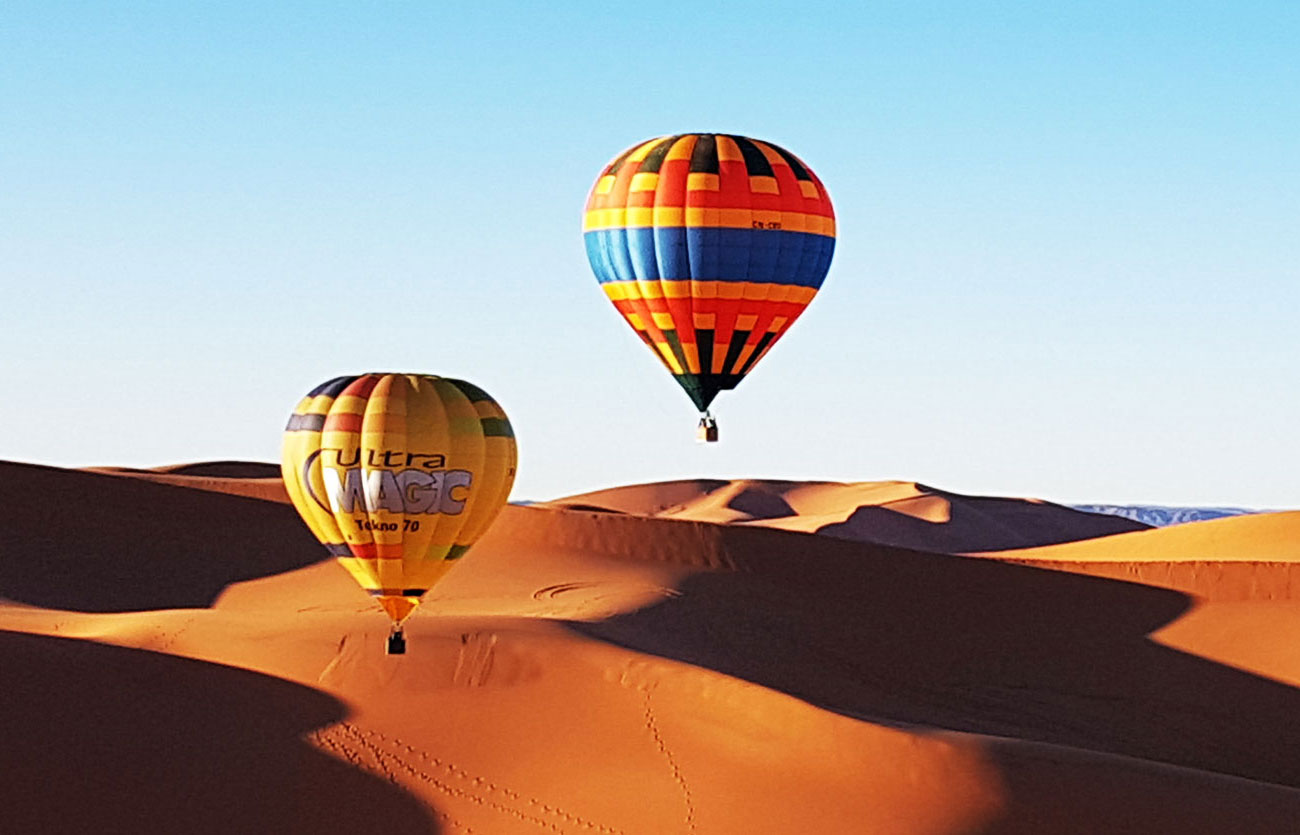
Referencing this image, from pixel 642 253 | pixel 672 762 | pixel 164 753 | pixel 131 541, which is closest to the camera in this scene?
pixel 164 753

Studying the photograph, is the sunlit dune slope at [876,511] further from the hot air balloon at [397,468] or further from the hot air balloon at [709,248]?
the hot air balloon at [397,468]

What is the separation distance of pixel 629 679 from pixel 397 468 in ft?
17.7

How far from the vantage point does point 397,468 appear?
26.7 meters

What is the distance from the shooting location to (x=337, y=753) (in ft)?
89.6

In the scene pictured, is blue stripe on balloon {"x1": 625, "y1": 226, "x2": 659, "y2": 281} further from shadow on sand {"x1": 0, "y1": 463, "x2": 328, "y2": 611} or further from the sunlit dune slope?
the sunlit dune slope

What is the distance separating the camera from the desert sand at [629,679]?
2584 cm

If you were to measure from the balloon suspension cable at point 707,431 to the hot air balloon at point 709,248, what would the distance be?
2 centimetres

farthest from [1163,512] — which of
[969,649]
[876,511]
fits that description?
[969,649]

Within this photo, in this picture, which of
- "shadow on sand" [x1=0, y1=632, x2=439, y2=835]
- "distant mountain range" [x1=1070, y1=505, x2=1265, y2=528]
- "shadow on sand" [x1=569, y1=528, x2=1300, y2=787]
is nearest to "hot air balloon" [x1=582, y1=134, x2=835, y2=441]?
"shadow on sand" [x1=569, y1=528, x2=1300, y2=787]

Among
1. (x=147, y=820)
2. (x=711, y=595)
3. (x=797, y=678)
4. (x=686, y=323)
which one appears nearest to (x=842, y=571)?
(x=711, y=595)

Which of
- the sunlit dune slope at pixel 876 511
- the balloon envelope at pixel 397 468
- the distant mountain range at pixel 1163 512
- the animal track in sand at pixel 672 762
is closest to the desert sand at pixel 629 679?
the animal track in sand at pixel 672 762

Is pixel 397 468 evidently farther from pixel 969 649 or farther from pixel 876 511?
pixel 876 511

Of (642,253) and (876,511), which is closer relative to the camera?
(642,253)

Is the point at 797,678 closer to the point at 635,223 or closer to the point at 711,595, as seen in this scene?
the point at 711,595
